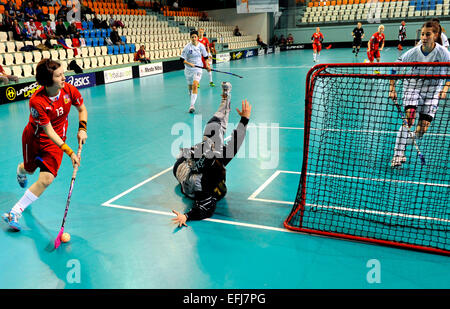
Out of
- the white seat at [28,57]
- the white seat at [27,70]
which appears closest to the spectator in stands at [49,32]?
the white seat at [28,57]

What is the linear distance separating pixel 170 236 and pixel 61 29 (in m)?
17.2

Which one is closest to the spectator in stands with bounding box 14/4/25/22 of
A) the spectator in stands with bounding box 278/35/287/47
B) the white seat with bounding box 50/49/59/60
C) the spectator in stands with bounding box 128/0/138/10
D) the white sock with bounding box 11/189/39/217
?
the white seat with bounding box 50/49/59/60

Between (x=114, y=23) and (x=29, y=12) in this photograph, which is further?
(x=114, y=23)

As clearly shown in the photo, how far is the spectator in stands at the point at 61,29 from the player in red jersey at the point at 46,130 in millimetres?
15659

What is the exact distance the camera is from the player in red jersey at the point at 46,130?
397 centimetres

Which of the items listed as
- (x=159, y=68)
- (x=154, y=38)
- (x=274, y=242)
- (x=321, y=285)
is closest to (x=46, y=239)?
(x=274, y=242)

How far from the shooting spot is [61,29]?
18.1 m

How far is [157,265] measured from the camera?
3635 millimetres

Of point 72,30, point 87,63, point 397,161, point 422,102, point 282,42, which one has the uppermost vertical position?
point 72,30

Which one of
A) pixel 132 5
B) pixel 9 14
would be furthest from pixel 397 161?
pixel 132 5

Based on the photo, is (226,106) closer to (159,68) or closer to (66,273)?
(66,273)

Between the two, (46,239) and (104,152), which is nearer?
(46,239)

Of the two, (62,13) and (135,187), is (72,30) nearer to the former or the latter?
(62,13)

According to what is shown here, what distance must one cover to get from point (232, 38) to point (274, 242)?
30150 millimetres
